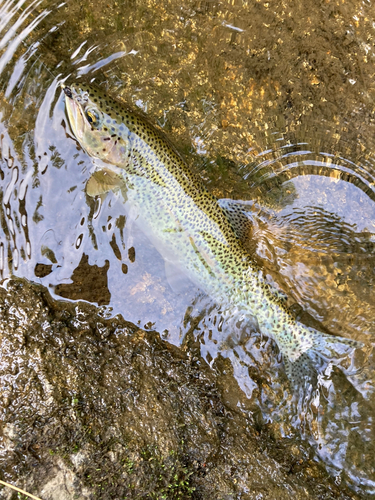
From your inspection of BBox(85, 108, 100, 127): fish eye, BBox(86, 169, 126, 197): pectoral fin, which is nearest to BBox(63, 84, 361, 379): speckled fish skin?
BBox(85, 108, 100, 127): fish eye

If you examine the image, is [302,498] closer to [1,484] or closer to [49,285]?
[1,484]

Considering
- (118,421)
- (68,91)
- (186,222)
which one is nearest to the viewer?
(118,421)

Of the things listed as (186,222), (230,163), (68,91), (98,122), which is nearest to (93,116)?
(98,122)

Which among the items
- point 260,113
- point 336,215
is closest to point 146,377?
point 336,215

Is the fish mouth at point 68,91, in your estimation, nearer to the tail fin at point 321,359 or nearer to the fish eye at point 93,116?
the fish eye at point 93,116

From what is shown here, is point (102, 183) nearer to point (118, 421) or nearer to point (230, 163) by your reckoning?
point (230, 163)
